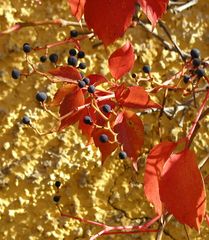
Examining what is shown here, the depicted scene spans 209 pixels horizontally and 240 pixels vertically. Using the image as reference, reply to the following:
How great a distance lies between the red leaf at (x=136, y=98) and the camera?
1.02 metres

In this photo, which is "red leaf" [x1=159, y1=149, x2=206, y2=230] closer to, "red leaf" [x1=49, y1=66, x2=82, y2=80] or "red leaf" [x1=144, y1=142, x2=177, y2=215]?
"red leaf" [x1=144, y1=142, x2=177, y2=215]

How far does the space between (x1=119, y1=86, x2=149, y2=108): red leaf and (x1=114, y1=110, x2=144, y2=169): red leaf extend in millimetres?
27

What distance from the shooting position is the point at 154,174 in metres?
1.02

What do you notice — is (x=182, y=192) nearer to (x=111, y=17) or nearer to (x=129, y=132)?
(x=129, y=132)

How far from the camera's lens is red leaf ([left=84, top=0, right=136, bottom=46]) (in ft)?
2.91

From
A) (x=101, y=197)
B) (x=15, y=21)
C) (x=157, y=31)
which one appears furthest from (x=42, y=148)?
(x=157, y=31)

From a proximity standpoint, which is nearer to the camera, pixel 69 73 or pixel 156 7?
pixel 156 7

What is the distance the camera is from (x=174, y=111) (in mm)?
1385

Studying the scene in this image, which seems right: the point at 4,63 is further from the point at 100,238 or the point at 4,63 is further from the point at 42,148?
the point at 100,238

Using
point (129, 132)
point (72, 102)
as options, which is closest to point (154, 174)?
point (129, 132)

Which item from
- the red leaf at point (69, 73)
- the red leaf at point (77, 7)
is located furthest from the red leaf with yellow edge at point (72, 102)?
the red leaf at point (77, 7)

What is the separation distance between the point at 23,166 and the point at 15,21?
0.34 meters

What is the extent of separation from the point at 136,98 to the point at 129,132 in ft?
0.21

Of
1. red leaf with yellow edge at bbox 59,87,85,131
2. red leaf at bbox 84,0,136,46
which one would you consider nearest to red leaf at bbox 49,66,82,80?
red leaf with yellow edge at bbox 59,87,85,131
